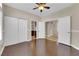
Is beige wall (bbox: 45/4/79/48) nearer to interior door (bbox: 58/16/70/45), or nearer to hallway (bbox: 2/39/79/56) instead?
interior door (bbox: 58/16/70/45)

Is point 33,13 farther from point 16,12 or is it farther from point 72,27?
point 72,27

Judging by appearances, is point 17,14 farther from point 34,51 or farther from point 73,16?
point 73,16

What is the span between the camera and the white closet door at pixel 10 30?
152 inches

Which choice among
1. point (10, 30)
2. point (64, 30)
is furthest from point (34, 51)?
point (64, 30)

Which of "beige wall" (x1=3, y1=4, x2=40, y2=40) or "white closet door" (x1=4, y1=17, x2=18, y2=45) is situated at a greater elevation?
"beige wall" (x1=3, y1=4, x2=40, y2=40)

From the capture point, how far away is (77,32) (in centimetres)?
415

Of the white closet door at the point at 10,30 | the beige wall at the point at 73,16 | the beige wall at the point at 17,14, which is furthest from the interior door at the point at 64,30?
the white closet door at the point at 10,30

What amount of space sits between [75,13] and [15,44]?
244 cm

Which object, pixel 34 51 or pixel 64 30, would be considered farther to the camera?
pixel 64 30

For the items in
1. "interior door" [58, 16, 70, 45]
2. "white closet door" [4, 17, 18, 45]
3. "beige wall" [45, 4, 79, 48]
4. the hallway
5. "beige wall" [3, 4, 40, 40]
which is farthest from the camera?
"interior door" [58, 16, 70, 45]

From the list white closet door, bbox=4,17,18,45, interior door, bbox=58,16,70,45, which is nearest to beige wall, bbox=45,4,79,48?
interior door, bbox=58,16,70,45

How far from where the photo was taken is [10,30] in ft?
13.5

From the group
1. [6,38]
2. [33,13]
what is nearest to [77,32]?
[33,13]

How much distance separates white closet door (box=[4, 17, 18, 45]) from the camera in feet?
12.6
